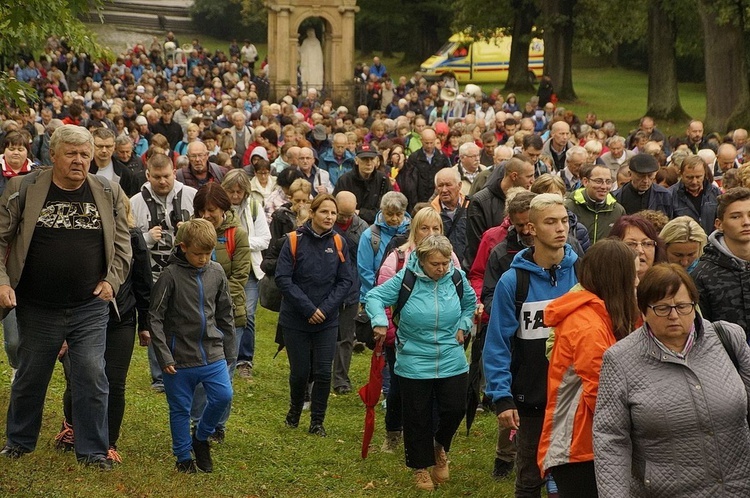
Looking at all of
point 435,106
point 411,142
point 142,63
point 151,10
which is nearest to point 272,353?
point 411,142

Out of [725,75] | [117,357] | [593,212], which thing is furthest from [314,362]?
[725,75]

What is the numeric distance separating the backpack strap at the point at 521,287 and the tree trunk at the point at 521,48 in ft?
134

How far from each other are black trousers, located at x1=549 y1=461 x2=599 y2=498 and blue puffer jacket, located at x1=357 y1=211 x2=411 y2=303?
4.68 meters

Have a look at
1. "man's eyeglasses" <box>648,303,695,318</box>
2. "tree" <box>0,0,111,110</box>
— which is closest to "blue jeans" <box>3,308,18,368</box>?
"tree" <box>0,0,111,110</box>

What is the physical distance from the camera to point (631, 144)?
66.6 feet

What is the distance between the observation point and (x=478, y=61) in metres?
55.4

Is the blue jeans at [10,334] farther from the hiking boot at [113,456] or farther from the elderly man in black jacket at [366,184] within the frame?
the elderly man in black jacket at [366,184]

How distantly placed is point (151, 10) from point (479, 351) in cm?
7661

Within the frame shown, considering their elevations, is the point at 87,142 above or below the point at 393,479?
above

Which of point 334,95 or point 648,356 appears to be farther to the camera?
point 334,95

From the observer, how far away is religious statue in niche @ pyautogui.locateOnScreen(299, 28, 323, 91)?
42.6 m

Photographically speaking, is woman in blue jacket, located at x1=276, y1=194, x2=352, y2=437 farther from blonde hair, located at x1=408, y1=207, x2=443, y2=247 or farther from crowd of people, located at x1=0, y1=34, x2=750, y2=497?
blonde hair, located at x1=408, y1=207, x2=443, y2=247

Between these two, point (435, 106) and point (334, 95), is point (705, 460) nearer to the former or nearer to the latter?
point (435, 106)

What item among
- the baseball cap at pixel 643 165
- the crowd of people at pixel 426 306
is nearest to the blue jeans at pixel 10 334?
the crowd of people at pixel 426 306
